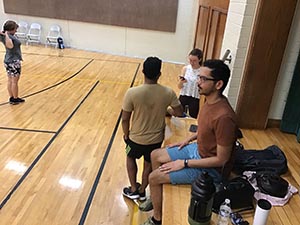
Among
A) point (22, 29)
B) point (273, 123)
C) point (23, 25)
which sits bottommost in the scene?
point (273, 123)

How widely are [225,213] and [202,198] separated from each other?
269 mm

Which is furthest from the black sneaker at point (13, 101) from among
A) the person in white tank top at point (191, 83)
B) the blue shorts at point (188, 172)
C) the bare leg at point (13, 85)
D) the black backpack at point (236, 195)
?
the black backpack at point (236, 195)

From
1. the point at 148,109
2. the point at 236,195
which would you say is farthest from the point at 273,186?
the point at 148,109

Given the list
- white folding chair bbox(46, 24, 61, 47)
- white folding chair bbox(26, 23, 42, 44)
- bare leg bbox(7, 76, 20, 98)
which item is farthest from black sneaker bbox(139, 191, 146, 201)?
white folding chair bbox(26, 23, 42, 44)

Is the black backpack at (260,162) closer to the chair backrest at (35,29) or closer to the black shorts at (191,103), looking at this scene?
the black shorts at (191,103)

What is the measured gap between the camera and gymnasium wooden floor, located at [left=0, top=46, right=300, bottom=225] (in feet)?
9.25

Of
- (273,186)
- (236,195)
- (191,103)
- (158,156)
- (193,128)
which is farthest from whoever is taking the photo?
(191,103)

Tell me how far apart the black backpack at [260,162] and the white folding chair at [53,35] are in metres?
9.14

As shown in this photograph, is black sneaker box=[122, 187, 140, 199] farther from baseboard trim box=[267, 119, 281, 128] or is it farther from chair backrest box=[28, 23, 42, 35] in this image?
chair backrest box=[28, 23, 42, 35]

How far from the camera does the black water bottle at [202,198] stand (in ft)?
5.80

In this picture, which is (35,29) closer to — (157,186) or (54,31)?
(54,31)

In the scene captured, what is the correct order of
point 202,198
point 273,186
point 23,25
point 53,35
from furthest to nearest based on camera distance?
point 53,35, point 23,25, point 273,186, point 202,198

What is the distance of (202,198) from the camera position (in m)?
1.76

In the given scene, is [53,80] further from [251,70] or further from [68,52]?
[251,70]
